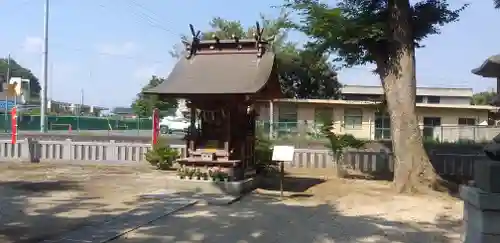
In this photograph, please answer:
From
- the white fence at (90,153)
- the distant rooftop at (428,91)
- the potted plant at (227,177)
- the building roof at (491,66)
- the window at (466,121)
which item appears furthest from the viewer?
the distant rooftop at (428,91)

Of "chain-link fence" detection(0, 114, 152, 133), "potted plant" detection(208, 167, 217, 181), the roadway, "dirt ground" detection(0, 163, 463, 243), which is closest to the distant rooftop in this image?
"chain-link fence" detection(0, 114, 152, 133)

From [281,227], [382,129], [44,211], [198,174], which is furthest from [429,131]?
[44,211]

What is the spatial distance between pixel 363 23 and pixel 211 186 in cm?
661

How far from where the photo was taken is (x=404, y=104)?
49.1 ft

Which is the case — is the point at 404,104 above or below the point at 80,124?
above

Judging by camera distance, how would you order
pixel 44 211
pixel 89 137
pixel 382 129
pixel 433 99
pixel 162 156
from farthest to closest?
pixel 433 99 < pixel 382 129 < pixel 89 137 < pixel 162 156 < pixel 44 211

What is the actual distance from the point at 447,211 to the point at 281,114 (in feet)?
92.3

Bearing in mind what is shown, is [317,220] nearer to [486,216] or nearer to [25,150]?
[486,216]

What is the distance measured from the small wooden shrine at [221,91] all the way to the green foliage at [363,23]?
2645 mm

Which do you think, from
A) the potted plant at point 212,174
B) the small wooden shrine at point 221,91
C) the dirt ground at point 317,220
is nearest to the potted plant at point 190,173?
the small wooden shrine at point 221,91

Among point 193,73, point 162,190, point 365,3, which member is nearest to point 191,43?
point 193,73

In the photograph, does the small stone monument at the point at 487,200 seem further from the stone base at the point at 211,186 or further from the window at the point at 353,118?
the window at the point at 353,118

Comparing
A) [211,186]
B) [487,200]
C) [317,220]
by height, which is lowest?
[317,220]

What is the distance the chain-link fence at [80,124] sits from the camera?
149 feet
